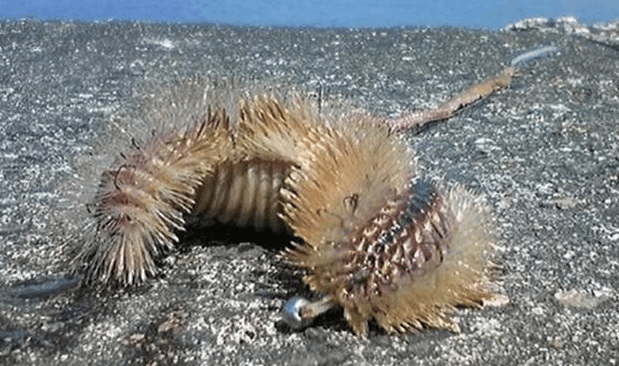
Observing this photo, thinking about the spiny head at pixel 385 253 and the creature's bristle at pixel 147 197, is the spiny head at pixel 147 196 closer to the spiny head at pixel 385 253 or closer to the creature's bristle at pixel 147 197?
the creature's bristle at pixel 147 197

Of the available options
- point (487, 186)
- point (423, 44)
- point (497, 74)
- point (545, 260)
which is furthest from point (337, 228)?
→ point (423, 44)

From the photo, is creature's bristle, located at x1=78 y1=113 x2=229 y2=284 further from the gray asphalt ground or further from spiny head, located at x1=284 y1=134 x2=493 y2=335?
spiny head, located at x1=284 y1=134 x2=493 y2=335

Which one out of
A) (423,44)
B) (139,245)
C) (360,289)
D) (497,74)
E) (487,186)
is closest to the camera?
(360,289)

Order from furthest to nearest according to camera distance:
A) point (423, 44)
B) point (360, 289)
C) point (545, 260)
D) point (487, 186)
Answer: point (423, 44), point (487, 186), point (545, 260), point (360, 289)

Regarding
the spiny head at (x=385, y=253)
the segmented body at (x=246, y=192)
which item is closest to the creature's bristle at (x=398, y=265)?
the spiny head at (x=385, y=253)

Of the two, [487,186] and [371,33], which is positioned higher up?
[371,33]

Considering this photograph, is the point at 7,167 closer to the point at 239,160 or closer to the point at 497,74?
the point at 239,160

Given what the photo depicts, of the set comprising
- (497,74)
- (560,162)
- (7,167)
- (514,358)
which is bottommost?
(514,358)
